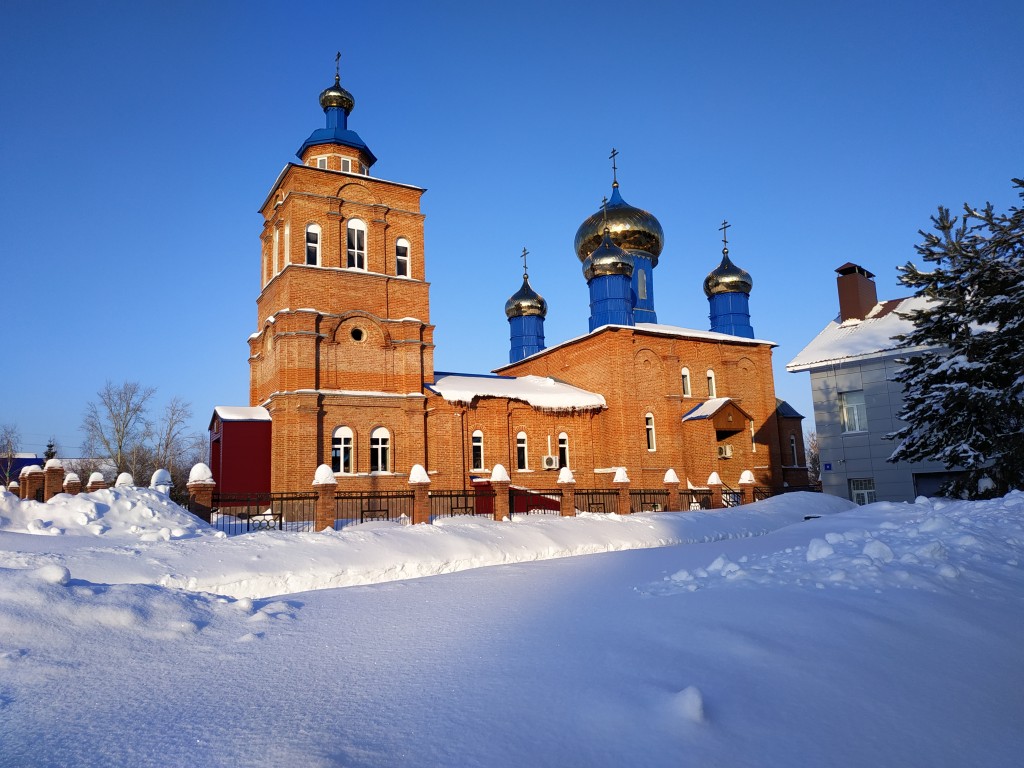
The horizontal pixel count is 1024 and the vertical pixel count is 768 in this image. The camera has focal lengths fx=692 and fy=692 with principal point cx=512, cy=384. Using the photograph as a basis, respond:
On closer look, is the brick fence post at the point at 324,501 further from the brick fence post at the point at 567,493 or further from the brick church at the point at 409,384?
the brick church at the point at 409,384

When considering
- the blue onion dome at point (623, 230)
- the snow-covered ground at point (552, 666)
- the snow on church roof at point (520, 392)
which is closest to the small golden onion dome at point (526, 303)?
the blue onion dome at point (623, 230)

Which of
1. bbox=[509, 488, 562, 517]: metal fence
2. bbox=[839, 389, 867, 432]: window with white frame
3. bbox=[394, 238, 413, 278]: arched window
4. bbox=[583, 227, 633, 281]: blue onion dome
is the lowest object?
bbox=[509, 488, 562, 517]: metal fence

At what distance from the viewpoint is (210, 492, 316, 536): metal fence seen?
50.5ft

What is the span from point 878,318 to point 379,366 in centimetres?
1680

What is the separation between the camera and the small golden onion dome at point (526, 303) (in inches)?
1371

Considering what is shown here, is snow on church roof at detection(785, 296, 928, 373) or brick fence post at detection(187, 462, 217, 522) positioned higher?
snow on church roof at detection(785, 296, 928, 373)

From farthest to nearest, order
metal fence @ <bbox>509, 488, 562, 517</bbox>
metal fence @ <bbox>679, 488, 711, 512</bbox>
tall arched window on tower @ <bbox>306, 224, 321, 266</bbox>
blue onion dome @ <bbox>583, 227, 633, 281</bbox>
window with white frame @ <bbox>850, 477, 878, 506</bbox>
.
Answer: blue onion dome @ <bbox>583, 227, 633, 281</bbox>
tall arched window on tower @ <bbox>306, 224, 321, 266</bbox>
window with white frame @ <bbox>850, 477, 878, 506</bbox>
metal fence @ <bbox>509, 488, 562, 517</bbox>
metal fence @ <bbox>679, 488, 711, 512</bbox>

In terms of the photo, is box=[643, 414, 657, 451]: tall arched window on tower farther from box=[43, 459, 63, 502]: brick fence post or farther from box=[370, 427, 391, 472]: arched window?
box=[43, 459, 63, 502]: brick fence post

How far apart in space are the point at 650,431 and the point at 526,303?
1119cm

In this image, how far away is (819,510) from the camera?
2034 cm

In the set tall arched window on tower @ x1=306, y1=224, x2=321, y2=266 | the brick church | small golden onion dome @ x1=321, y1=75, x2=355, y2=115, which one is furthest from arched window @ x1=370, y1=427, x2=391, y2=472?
small golden onion dome @ x1=321, y1=75, x2=355, y2=115

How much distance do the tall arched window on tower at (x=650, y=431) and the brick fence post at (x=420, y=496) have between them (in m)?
13.4

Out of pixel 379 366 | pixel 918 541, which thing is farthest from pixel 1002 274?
pixel 379 366

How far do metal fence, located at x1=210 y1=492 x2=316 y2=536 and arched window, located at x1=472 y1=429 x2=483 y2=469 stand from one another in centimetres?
606
